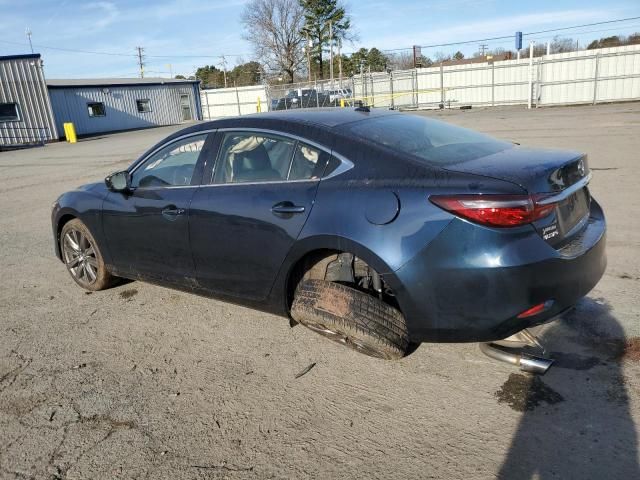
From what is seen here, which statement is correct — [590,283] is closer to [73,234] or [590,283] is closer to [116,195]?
[116,195]

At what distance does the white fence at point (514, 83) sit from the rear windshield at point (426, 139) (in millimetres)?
27609

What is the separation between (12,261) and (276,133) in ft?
14.6

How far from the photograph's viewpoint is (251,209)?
136 inches

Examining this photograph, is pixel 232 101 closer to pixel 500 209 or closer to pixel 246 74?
pixel 246 74

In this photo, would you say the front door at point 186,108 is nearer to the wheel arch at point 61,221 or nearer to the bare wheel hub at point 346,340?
the wheel arch at point 61,221

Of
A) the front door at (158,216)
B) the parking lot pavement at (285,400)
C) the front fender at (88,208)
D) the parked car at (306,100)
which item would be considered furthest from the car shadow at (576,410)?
the parked car at (306,100)

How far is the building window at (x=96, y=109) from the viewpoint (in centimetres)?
3803

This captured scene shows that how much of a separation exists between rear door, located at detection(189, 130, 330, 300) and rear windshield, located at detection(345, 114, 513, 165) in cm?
39

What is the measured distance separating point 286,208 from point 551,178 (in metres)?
1.55

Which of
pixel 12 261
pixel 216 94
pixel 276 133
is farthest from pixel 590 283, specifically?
pixel 216 94

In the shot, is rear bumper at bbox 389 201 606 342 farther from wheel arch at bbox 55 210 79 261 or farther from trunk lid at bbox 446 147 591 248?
wheel arch at bbox 55 210 79 261

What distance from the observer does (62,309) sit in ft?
15.1

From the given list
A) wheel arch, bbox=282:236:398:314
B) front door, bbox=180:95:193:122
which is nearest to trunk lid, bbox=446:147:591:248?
wheel arch, bbox=282:236:398:314

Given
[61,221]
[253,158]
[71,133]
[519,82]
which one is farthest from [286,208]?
[519,82]
